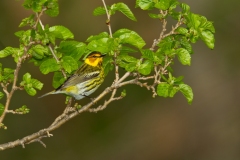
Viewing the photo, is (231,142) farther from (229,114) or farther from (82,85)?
(82,85)

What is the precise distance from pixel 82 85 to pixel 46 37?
70 centimetres

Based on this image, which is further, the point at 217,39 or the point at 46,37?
the point at 217,39

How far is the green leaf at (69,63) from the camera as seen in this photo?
2276 millimetres

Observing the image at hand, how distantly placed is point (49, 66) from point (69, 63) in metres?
0.09

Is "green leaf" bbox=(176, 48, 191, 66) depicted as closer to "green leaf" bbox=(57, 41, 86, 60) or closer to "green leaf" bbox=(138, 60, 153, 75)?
"green leaf" bbox=(138, 60, 153, 75)

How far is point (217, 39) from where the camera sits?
623 cm

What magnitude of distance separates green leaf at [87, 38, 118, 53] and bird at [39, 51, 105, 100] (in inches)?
16.1

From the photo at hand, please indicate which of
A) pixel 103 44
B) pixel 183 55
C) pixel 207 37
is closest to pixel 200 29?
pixel 207 37

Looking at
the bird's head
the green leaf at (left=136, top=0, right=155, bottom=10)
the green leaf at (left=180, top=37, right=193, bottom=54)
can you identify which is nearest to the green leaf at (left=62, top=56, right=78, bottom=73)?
Result: the green leaf at (left=136, top=0, right=155, bottom=10)

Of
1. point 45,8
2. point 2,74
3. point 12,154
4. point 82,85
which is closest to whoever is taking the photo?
point 45,8

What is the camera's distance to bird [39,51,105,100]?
2.68 metres

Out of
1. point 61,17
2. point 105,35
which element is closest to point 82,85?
point 105,35

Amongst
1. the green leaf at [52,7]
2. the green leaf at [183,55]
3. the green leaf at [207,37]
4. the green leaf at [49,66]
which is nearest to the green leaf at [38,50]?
the green leaf at [49,66]

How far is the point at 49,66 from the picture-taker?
7.57ft
